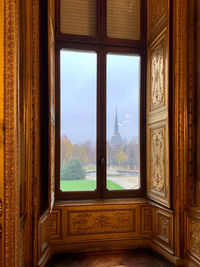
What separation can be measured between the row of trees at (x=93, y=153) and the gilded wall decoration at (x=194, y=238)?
0.98 metres

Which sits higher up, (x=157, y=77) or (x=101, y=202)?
(x=157, y=77)

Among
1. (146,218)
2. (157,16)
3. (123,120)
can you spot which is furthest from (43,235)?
(157,16)

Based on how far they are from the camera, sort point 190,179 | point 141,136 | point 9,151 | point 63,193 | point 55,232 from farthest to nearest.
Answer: point 141,136, point 63,193, point 55,232, point 190,179, point 9,151

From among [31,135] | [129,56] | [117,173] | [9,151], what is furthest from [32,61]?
[117,173]

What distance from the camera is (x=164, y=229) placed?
2.41 meters

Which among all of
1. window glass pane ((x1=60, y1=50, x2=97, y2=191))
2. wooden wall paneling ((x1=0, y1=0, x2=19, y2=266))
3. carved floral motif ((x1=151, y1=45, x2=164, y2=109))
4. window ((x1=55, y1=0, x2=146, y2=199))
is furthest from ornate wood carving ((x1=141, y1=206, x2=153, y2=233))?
wooden wall paneling ((x1=0, y1=0, x2=19, y2=266))

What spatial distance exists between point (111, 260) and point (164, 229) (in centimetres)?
61

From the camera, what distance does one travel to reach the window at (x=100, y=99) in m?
2.75

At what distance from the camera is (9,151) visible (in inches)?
60.2

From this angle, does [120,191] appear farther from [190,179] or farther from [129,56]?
[129,56]

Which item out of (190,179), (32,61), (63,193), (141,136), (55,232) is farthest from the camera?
(141,136)

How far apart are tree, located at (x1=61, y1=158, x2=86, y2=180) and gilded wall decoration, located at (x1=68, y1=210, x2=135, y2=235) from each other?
1.30 feet

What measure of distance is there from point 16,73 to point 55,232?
173cm

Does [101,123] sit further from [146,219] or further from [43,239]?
[43,239]
